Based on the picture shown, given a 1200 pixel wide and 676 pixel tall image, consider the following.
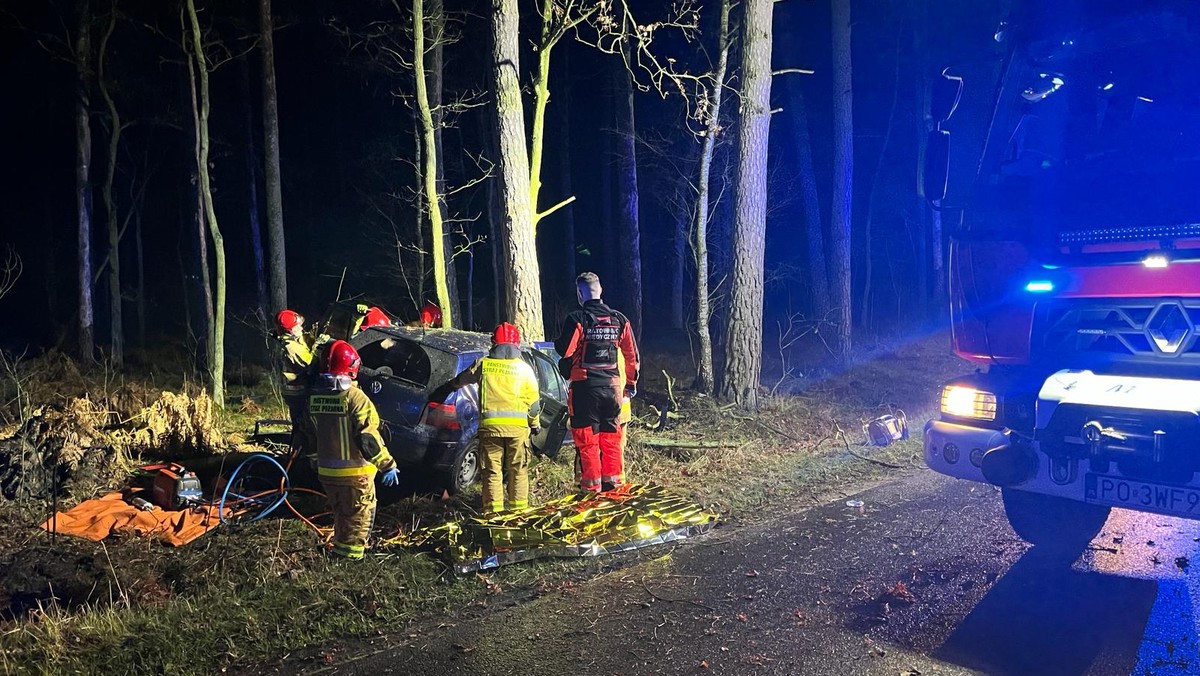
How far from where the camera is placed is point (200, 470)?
7.68 metres

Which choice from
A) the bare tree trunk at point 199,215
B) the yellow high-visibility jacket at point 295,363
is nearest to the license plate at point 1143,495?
the yellow high-visibility jacket at point 295,363

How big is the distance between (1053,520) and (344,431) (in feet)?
16.3

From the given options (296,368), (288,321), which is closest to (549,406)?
(296,368)

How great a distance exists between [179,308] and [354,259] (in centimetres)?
685

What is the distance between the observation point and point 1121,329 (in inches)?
193

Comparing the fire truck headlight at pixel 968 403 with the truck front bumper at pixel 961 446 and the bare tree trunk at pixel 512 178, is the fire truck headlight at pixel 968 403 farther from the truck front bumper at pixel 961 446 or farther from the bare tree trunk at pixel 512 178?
the bare tree trunk at pixel 512 178

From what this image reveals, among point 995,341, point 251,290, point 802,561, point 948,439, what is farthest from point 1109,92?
point 251,290

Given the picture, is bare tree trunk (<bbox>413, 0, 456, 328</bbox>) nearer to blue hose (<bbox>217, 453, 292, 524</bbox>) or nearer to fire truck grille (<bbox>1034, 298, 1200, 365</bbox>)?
blue hose (<bbox>217, 453, 292, 524</bbox>)

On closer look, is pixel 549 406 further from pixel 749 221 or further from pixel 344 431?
pixel 749 221

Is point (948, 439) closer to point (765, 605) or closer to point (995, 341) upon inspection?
point (995, 341)

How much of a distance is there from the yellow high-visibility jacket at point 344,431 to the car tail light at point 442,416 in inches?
62.8

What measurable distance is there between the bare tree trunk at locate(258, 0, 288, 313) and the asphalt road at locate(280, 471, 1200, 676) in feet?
41.2

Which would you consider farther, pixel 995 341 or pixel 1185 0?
pixel 995 341

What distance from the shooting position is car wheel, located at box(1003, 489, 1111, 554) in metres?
5.52
